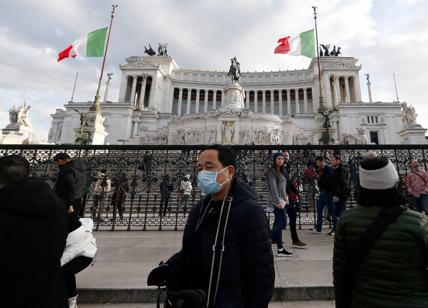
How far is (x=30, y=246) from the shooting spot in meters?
Result: 1.65

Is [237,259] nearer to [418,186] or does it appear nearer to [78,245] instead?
[78,245]

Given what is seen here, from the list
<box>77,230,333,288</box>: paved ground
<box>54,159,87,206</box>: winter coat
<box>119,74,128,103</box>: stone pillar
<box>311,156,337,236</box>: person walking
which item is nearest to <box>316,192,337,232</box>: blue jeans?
<box>311,156,337,236</box>: person walking

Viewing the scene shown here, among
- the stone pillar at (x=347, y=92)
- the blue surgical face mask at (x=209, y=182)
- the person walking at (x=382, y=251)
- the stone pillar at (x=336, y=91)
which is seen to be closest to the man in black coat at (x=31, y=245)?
the blue surgical face mask at (x=209, y=182)

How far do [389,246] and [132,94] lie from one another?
62.7 m

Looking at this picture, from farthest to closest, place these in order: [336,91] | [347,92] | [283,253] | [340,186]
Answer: [347,92] < [336,91] < [340,186] < [283,253]

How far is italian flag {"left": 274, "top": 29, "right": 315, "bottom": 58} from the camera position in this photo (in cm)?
2334

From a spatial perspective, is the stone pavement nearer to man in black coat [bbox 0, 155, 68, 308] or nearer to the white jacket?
the white jacket

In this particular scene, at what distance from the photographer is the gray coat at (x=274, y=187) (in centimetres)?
486

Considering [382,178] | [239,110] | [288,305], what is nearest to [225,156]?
[382,178]

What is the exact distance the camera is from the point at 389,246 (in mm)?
1609

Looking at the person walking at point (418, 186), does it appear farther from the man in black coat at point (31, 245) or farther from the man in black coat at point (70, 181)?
the man in black coat at point (70, 181)

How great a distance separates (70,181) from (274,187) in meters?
3.93

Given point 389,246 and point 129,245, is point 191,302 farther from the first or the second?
point 129,245

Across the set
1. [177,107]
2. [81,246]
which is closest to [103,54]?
[81,246]
